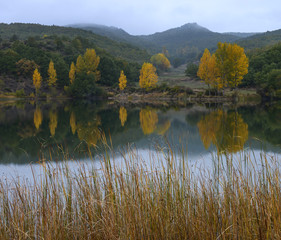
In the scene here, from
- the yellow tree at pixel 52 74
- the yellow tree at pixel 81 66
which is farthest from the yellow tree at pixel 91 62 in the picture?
the yellow tree at pixel 52 74

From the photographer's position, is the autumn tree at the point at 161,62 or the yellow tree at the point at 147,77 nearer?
the yellow tree at the point at 147,77

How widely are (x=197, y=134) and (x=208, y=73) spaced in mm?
32986

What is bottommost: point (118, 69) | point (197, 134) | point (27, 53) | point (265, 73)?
point (197, 134)

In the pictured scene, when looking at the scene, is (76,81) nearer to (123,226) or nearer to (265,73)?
(265,73)

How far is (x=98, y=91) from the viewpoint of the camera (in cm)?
6022

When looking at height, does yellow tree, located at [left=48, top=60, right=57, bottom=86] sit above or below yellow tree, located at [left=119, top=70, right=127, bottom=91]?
above

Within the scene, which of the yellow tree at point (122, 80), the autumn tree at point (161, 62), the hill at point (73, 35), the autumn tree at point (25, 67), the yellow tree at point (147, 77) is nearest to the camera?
the yellow tree at point (147, 77)

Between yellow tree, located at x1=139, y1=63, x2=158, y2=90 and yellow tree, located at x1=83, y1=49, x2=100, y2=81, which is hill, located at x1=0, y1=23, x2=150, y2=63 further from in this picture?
yellow tree, located at x1=139, y1=63, x2=158, y2=90

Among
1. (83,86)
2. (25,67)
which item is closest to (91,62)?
(83,86)

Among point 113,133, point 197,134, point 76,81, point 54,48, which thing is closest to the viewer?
point 197,134

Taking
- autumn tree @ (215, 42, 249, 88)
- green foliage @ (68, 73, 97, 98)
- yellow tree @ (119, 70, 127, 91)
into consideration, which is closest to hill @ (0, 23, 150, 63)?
yellow tree @ (119, 70, 127, 91)

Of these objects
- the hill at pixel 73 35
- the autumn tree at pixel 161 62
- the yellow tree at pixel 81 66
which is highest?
the hill at pixel 73 35

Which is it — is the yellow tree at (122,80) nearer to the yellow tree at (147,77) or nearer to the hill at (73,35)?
the yellow tree at (147,77)

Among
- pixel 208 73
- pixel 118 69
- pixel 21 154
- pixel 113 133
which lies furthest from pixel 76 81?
pixel 21 154
